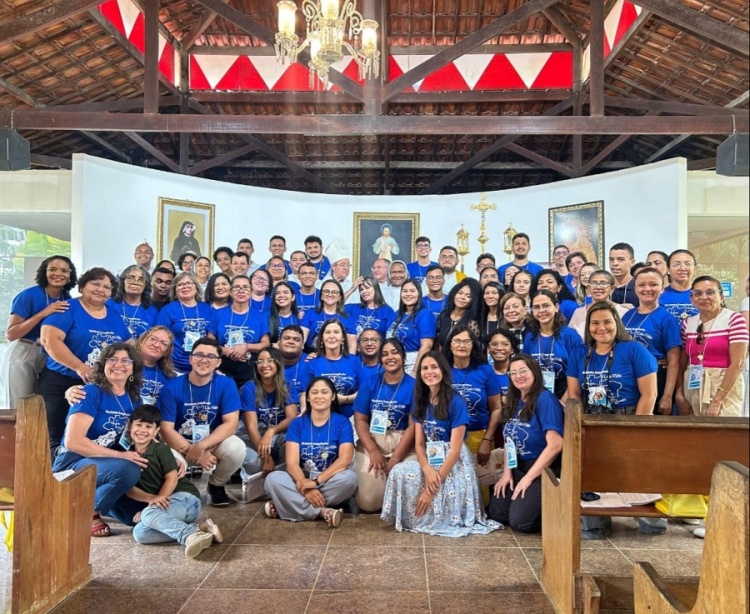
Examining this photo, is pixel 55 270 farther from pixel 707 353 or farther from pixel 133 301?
pixel 707 353

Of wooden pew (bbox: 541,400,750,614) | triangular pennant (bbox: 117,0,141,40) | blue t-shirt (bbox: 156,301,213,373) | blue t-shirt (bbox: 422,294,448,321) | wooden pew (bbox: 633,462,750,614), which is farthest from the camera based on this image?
triangular pennant (bbox: 117,0,141,40)

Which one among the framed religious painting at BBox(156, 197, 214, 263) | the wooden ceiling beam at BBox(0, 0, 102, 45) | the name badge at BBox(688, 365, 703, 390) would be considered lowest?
the name badge at BBox(688, 365, 703, 390)

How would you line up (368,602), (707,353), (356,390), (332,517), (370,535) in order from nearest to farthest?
1. (368,602)
2. (707,353)
3. (370,535)
4. (332,517)
5. (356,390)

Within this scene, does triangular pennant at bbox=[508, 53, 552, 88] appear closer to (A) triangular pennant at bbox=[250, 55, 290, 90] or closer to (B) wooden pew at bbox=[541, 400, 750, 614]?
(A) triangular pennant at bbox=[250, 55, 290, 90]

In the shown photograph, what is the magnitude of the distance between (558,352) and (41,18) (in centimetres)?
549

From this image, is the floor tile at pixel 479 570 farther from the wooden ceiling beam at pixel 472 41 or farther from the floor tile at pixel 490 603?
the wooden ceiling beam at pixel 472 41

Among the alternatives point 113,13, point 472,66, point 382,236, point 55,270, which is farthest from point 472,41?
point 55,270

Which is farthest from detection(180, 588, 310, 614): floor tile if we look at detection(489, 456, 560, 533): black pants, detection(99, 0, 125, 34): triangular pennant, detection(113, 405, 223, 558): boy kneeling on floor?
detection(99, 0, 125, 34): triangular pennant

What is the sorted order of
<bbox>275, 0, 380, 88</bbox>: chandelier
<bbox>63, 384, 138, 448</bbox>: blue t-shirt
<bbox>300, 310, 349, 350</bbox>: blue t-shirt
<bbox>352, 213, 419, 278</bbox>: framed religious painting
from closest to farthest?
<bbox>63, 384, 138, 448</bbox>: blue t-shirt, <bbox>275, 0, 380, 88</bbox>: chandelier, <bbox>300, 310, 349, 350</bbox>: blue t-shirt, <bbox>352, 213, 419, 278</bbox>: framed religious painting

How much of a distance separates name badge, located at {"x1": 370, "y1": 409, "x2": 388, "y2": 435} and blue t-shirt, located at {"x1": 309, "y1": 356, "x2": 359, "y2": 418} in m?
0.46

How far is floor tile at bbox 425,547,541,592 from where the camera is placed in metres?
2.69

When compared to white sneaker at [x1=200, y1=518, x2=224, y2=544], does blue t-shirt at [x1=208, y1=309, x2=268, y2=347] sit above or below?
above

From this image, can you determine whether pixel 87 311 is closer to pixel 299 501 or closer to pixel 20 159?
pixel 299 501

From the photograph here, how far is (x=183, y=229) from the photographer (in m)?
8.43
